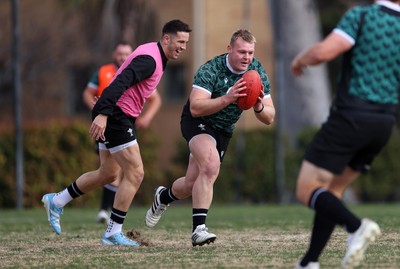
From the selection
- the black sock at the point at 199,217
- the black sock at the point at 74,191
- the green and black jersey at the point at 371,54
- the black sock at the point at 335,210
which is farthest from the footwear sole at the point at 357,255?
the black sock at the point at 74,191

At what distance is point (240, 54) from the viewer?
27.5 feet

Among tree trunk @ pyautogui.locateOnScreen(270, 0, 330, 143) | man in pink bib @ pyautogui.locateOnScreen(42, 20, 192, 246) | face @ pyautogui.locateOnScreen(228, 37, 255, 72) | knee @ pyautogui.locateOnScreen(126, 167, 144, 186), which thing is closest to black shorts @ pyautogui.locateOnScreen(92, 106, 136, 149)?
man in pink bib @ pyautogui.locateOnScreen(42, 20, 192, 246)

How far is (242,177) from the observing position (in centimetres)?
2169

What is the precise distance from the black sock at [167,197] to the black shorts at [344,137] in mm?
3228

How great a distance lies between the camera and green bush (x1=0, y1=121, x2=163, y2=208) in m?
18.7

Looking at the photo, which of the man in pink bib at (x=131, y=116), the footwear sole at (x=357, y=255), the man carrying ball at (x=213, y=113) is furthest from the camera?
the man in pink bib at (x=131, y=116)

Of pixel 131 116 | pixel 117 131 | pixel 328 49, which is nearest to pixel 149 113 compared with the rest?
pixel 131 116

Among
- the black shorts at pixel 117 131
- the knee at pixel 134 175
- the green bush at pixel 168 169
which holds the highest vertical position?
the black shorts at pixel 117 131

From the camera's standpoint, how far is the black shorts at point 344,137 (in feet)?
20.3

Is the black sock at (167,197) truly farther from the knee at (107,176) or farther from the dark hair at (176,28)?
the dark hair at (176,28)

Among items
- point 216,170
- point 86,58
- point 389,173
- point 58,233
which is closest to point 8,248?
point 58,233

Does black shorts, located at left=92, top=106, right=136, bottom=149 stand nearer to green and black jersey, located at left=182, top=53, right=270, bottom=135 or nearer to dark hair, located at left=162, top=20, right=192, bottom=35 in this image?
green and black jersey, located at left=182, top=53, right=270, bottom=135

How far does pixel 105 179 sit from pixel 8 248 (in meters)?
1.19

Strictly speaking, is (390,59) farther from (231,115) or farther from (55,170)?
(55,170)
